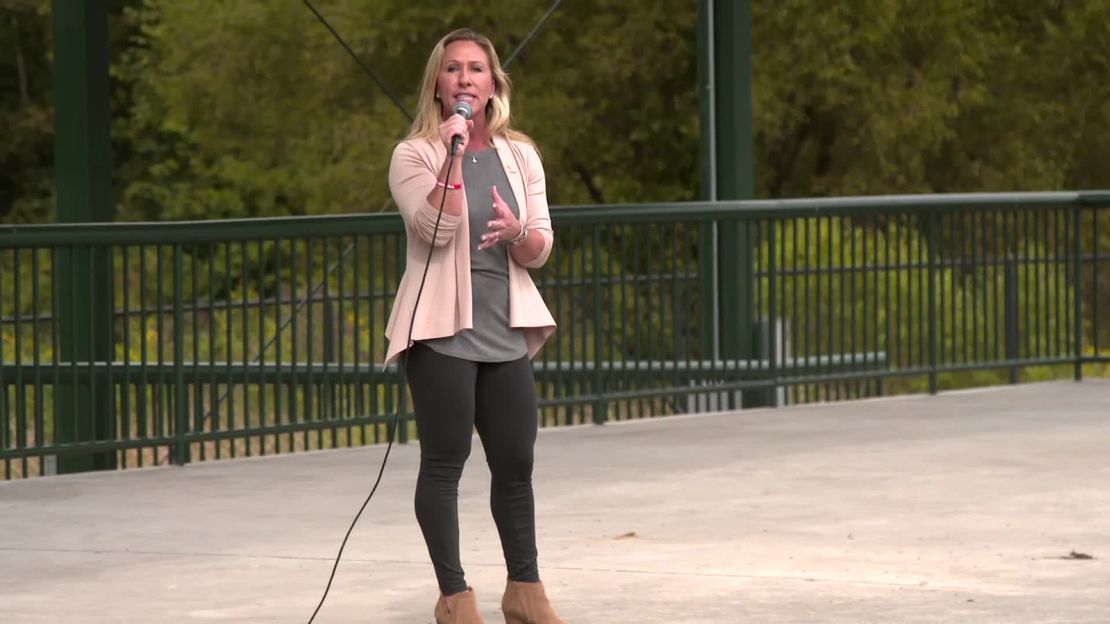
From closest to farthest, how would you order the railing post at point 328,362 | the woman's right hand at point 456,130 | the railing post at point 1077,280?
the woman's right hand at point 456,130
the railing post at point 328,362
the railing post at point 1077,280

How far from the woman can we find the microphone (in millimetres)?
47

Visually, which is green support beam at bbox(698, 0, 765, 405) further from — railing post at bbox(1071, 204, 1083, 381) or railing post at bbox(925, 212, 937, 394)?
railing post at bbox(1071, 204, 1083, 381)

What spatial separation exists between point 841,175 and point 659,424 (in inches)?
877

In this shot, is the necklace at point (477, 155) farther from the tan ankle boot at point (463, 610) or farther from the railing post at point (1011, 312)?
the railing post at point (1011, 312)

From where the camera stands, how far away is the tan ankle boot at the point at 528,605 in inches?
274

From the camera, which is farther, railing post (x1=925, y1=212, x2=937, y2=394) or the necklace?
railing post (x1=925, y1=212, x2=937, y2=394)

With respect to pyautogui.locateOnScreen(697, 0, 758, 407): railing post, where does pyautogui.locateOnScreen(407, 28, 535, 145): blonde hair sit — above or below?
below

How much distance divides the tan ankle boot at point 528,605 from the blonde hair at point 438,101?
4.45 ft

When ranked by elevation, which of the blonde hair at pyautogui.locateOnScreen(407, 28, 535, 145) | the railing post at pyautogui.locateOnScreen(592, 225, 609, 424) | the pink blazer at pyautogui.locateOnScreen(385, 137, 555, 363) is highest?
the blonde hair at pyautogui.locateOnScreen(407, 28, 535, 145)

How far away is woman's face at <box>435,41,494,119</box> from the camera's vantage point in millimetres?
6703

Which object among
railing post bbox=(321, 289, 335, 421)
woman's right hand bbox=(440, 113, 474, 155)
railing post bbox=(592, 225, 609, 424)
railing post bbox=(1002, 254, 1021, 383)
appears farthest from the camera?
railing post bbox=(1002, 254, 1021, 383)

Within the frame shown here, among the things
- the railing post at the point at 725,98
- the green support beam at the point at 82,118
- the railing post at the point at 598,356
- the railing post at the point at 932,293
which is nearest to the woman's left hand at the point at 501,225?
the railing post at the point at 598,356

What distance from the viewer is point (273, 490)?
10586 millimetres

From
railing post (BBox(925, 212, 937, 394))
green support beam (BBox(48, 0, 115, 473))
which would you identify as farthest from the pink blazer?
railing post (BBox(925, 212, 937, 394))
